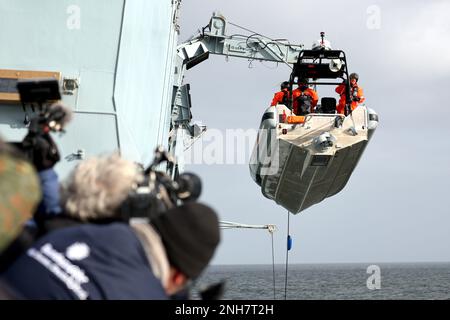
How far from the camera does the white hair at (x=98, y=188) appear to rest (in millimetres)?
2188

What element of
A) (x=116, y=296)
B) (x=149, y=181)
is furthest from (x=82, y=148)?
(x=116, y=296)

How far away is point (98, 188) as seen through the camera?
2.19 metres

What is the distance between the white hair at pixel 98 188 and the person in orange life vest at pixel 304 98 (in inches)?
441

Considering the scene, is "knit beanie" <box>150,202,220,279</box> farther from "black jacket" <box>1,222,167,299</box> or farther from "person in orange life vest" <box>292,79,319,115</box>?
"person in orange life vest" <box>292,79,319,115</box>

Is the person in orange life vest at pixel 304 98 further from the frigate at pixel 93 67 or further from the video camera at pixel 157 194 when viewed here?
the video camera at pixel 157 194

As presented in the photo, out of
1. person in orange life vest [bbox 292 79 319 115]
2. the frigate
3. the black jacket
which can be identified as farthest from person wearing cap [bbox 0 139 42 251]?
person in orange life vest [bbox 292 79 319 115]

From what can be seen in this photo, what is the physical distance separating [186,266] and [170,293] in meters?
0.16

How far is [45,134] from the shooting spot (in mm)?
2768

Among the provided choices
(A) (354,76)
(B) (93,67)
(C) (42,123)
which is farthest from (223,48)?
(C) (42,123)

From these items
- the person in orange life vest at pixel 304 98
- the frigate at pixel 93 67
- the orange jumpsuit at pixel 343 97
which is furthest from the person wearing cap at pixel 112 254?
the orange jumpsuit at pixel 343 97

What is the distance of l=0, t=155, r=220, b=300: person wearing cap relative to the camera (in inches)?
78.4

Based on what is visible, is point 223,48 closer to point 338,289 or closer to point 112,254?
point 112,254

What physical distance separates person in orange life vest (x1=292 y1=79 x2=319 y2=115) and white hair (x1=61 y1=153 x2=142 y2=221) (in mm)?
11205
